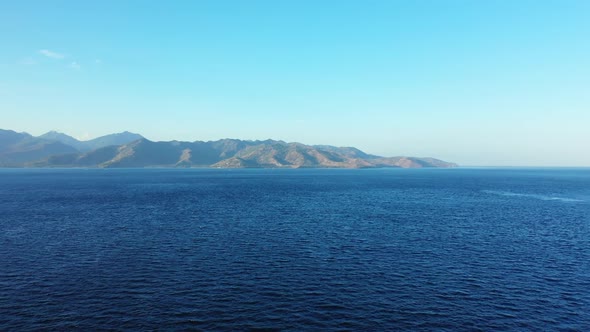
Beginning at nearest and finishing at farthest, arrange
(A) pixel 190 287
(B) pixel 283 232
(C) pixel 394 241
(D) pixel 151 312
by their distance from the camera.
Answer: (D) pixel 151 312, (A) pixel 190 287, (C) pixel 394 241, (B) pixel 283 232

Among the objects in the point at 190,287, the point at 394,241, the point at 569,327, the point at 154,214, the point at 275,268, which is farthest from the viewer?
the point at 154,214

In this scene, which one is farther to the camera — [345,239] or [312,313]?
[345,239]

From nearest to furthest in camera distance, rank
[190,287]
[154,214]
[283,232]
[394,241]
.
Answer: [190,287], [394,241], [283,232], [154,214]

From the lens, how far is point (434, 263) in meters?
73.2

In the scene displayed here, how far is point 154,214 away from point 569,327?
12688 cm

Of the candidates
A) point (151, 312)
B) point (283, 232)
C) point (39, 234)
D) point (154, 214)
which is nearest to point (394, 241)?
point (283, 232)

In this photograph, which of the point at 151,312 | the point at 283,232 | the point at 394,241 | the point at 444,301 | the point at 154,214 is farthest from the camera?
the point at 154,214

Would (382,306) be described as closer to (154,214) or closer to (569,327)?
(569,327)

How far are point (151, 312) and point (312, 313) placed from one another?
24.0 m

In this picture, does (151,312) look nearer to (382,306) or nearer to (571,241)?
(382,306)

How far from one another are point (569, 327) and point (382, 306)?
2520 centimetres

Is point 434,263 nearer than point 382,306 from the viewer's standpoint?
No

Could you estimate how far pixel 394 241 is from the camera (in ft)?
301

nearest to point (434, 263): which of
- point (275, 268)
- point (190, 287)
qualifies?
point (275, 268)
